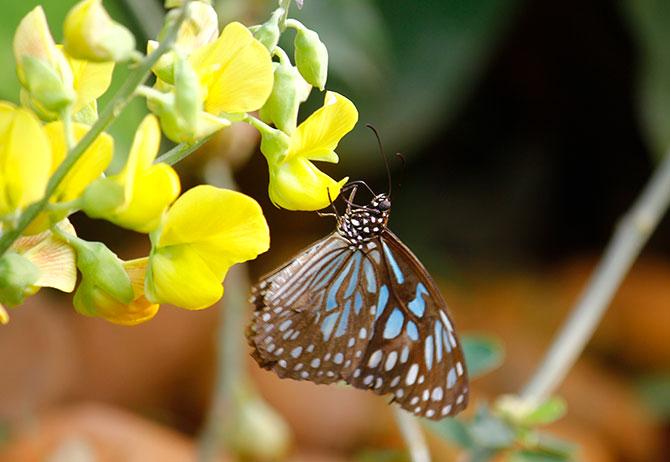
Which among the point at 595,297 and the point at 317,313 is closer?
the point at 317,313

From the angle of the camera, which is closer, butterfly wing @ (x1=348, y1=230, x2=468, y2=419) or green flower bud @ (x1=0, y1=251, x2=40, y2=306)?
green flower bud @ (x1=0, y1=251, x2=40, y2=306)

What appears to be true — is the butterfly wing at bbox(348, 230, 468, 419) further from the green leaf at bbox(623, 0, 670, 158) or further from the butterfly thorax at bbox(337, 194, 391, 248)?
the green leaf at bbox(623, 0, 670, 158)

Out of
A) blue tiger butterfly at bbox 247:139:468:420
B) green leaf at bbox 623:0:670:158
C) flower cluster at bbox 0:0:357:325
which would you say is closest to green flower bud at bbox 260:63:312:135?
flower cluster at bbox 0:0:357:325

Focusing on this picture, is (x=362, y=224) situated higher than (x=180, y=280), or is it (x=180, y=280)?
(x=362, y=224)

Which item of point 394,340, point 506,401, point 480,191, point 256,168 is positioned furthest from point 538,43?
point 394,340

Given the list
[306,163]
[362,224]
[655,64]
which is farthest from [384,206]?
[655,64]

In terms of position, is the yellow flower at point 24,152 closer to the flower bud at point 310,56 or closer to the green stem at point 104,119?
the green stem at point 104,119

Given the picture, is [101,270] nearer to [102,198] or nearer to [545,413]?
[102,198]

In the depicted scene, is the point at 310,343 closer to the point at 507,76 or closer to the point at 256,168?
the point at 256,168
